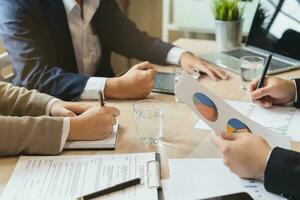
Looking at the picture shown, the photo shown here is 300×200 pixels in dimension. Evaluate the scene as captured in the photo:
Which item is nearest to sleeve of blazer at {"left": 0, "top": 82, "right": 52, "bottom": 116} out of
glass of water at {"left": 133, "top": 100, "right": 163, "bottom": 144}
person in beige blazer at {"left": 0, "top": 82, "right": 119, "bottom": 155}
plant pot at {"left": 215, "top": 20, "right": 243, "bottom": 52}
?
person in beige blazer at {"left": 0, "top": 82, "right": 119, "bottom": 155}

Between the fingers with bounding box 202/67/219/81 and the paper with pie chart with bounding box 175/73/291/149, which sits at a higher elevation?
the paper with pie chart with bounding box 175/73/291/149

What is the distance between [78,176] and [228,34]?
1.19 metres

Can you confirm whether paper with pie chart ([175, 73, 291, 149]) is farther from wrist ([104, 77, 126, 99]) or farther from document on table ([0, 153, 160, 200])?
wrist ([104, 77, 126, 99])

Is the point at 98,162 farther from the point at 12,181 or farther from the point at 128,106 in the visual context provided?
the point at 128,106

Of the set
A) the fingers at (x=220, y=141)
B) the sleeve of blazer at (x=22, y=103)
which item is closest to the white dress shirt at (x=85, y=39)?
the sleeve of blazer at (x=22, y=103)

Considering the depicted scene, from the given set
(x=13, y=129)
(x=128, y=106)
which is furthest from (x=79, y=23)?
(x=13, y=129)

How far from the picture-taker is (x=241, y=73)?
1562 mm

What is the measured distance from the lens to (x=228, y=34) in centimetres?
194

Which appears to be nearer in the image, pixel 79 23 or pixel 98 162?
pixel 98 162

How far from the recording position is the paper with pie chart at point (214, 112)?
3.42 feet

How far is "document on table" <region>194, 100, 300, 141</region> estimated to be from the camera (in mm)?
1193

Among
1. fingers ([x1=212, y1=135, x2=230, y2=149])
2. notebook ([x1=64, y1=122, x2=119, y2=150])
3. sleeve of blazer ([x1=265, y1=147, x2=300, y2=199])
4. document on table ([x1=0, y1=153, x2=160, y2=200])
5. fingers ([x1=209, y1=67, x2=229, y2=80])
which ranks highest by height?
fingers ([x1=212, y1=135, x2=230, y2=149])

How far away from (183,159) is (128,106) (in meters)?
0.38

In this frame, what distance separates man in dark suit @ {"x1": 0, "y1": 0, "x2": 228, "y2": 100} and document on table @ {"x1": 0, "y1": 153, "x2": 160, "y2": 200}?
0.42 meters
